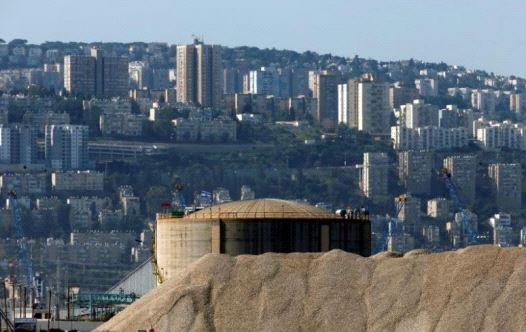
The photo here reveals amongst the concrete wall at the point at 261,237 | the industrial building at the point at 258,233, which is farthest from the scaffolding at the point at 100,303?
the concrete wall at the point at 261,237

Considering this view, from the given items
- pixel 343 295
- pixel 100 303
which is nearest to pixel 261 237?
pixel 343 295

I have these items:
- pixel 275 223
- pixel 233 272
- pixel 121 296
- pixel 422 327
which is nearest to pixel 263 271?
pixel 233 272

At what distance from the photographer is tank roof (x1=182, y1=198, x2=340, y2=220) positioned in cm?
9519

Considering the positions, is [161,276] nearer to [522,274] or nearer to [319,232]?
[319,232]

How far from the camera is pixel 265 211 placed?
95.7 meters

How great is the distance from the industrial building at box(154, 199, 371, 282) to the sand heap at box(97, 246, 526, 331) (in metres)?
15.7

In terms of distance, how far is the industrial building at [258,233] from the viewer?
308 ft

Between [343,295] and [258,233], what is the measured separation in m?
19.6

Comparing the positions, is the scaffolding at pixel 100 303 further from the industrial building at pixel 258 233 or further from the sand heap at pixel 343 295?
the sand heap at pixel 343 295

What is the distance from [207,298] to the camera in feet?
245

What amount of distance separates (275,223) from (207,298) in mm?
19380

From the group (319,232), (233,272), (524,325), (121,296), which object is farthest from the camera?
(121,296)

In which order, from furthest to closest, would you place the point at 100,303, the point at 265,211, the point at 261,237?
1. the point at 100,303
2. the point at 265,211
3. the point at 261,237

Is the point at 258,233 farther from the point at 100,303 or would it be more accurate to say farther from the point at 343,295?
the point at 100,303
